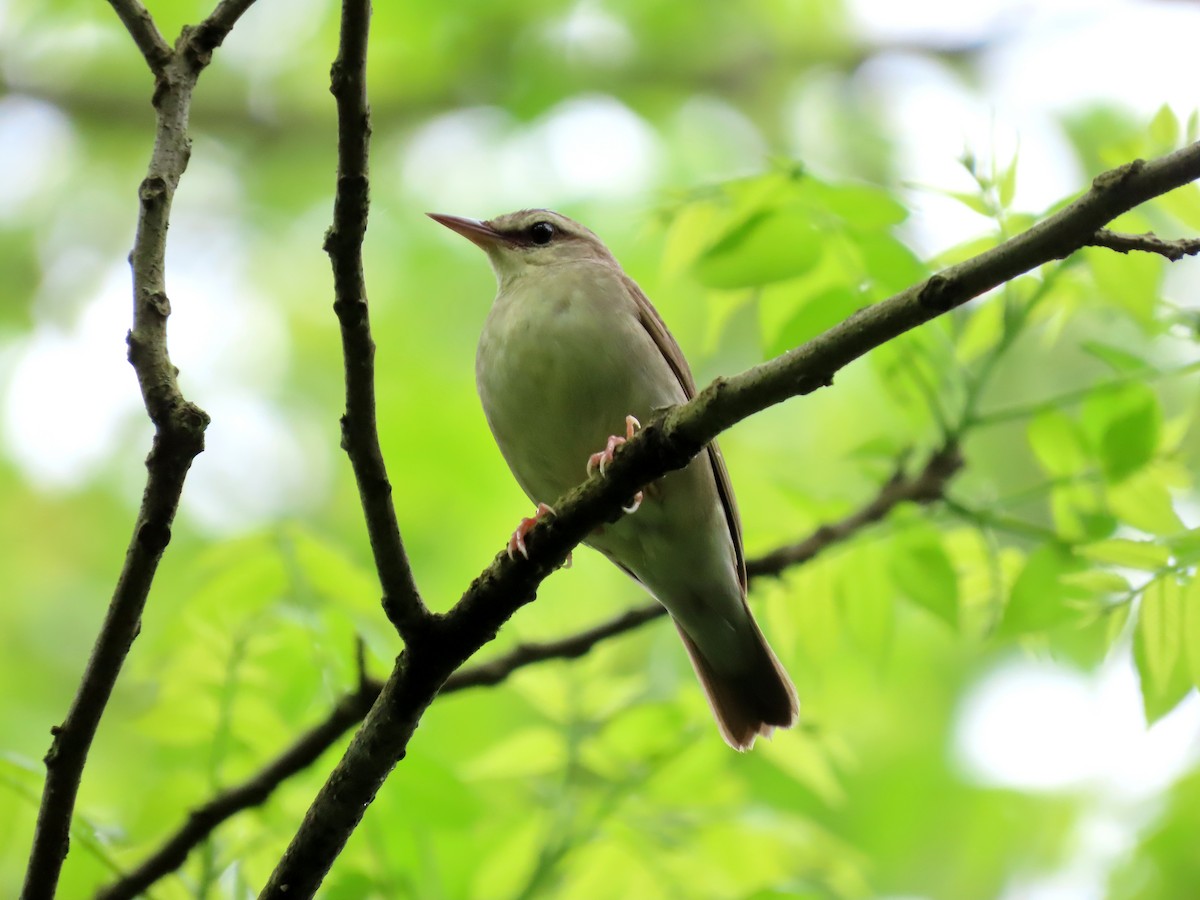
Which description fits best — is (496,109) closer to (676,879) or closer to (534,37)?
(534,37)

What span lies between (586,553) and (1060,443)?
15.7ft

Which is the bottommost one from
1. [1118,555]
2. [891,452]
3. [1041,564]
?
[1118,555]

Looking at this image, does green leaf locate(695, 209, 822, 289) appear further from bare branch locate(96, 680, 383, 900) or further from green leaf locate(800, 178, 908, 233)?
bare branch locate(96, 680, 383, 900)

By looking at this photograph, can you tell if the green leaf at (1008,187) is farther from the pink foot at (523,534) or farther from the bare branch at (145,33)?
the bare branch at (145,33)

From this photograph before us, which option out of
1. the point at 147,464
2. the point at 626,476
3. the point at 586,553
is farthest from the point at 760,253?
the point at 586,553

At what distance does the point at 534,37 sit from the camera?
379 inches

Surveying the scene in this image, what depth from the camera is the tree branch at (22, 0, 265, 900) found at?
8.72 ft

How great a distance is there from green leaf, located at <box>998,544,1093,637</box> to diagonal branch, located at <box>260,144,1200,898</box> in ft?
5.81

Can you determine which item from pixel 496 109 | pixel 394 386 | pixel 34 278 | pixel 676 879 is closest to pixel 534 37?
pixel 496 109

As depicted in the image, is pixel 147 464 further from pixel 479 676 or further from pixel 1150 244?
pixel 1150 244

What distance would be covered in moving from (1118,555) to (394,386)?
6.17 m

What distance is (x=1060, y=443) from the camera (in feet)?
14.7

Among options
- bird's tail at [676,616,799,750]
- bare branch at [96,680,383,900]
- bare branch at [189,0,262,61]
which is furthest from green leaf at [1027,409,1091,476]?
bare branch at [189,0,262,61]

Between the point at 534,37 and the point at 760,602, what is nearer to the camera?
the point at 760,602
